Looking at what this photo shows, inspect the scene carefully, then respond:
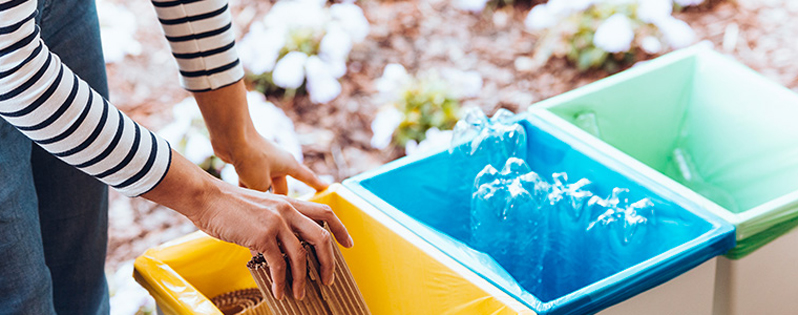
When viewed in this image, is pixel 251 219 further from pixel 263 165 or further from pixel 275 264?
pixel 263 165

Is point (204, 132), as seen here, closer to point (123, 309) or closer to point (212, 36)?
point (123, 309)

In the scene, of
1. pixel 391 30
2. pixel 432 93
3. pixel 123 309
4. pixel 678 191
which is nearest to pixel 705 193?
pixel 678 191

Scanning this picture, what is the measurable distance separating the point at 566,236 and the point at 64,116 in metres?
0.76

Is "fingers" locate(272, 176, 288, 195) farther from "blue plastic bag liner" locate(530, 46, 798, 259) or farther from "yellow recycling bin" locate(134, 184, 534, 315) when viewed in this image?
"blue plastic bag liner" locate(530, 46, 798, 259)

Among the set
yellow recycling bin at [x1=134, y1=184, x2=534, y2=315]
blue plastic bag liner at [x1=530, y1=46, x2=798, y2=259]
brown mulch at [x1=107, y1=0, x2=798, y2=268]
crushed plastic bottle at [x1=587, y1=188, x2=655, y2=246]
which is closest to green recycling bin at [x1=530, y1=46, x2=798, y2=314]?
blue plastic bag liner at [x1=530, y1=46, x2=798, y2=259]

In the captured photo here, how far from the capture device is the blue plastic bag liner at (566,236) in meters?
1.01

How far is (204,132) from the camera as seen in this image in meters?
2.21

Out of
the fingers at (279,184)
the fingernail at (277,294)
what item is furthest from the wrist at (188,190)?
the fingers at (279,184)

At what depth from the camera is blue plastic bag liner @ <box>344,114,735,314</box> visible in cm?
101

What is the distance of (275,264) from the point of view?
0.89m

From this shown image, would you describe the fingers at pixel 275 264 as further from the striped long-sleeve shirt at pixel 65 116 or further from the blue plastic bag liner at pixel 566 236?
the blue plastic bag liner at pixel 566 236

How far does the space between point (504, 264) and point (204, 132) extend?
1.18m

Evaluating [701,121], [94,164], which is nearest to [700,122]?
[701,121]

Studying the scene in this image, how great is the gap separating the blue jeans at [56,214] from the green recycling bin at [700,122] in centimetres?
73
